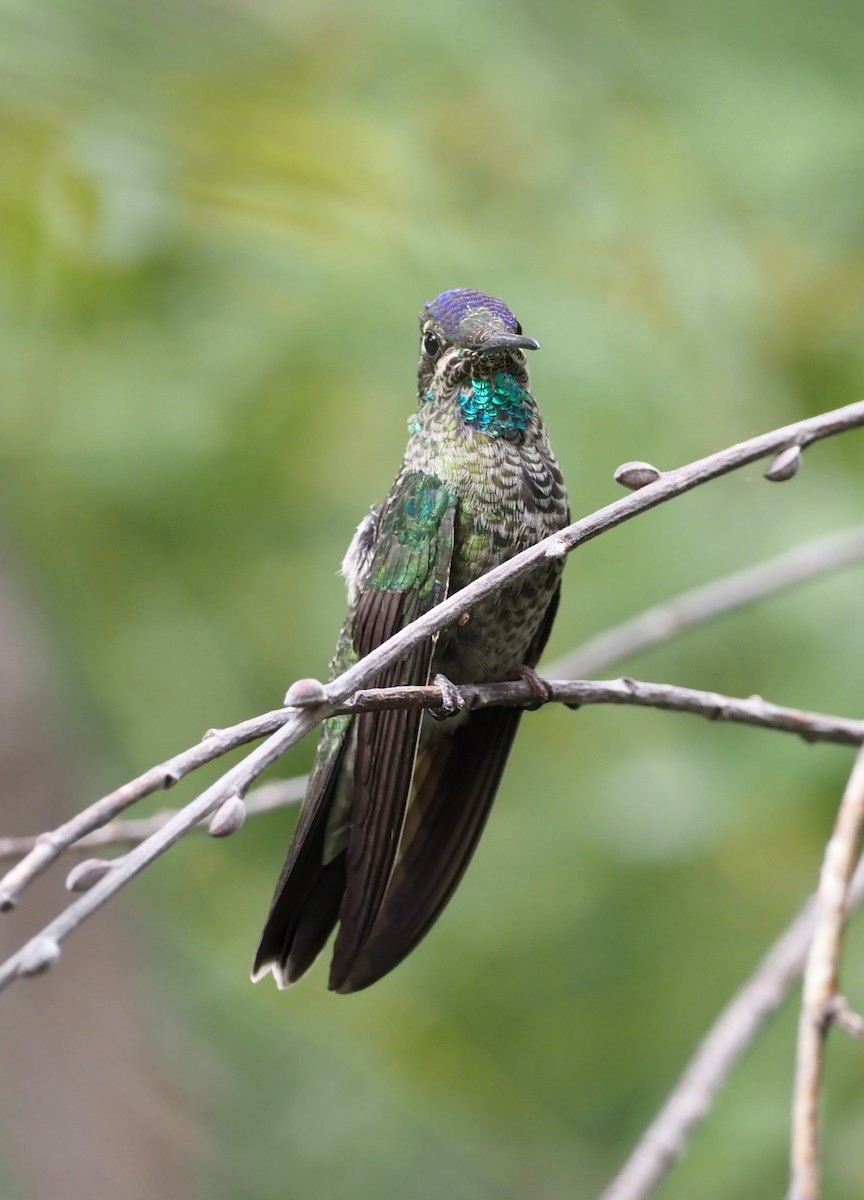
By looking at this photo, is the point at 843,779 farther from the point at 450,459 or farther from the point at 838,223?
the point at 838,223

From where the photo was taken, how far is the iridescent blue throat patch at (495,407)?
3.48m

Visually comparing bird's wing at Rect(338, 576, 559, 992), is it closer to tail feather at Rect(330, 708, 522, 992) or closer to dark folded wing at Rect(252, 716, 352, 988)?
tail feather at Rect(330, 708, 522, 992)

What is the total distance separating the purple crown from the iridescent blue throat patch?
14cm

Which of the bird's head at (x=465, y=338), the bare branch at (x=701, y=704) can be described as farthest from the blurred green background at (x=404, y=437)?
the bare branch at (x=701, y=704)

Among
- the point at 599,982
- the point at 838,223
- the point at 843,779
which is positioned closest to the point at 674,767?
the point at 843,779

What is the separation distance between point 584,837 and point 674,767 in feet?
2.02

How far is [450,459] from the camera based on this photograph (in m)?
3.44

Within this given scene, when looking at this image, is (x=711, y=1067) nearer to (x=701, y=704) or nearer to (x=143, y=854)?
(x=701, y=704)

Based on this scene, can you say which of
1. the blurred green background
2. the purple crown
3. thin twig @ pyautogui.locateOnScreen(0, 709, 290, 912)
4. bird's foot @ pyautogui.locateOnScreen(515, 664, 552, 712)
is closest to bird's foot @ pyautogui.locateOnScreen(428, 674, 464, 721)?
bird's foot @ pyautogui.locateOnScreen(515, 664, 552, 712)

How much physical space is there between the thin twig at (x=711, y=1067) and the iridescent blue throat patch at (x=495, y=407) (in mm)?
1340

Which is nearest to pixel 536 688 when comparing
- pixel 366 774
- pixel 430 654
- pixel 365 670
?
pixel 430 654

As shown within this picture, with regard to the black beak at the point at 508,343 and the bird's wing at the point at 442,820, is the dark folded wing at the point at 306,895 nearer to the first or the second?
the bird's wing at the point at 442,820

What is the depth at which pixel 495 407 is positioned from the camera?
11.5 ft

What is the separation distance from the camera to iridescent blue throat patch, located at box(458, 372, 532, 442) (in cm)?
348
